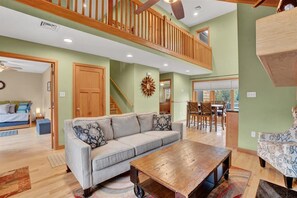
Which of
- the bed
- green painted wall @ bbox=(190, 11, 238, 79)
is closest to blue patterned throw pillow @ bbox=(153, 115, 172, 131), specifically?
green painted wall @ bbox=(190, 11, 238, 79)

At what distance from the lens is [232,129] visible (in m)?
3.52

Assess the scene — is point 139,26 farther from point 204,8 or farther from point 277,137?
point 204,8

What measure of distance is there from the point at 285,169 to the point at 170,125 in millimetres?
1933

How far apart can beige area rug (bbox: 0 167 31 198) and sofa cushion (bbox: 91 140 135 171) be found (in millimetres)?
1025

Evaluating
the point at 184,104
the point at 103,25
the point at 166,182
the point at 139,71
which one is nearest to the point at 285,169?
the point at 166,182

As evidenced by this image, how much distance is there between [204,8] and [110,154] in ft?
22.0

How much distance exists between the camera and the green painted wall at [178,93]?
683cm

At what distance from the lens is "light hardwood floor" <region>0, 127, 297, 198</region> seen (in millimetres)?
1972

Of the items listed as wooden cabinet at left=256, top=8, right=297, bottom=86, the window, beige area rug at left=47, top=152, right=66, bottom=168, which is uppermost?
the window

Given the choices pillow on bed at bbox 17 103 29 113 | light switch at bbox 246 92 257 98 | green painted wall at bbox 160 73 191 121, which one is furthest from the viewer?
green painted wall at bbox 160 73 191 121

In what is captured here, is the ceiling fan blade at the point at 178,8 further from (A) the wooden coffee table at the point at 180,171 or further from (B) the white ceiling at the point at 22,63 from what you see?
(B) the white ceiling at the point at 22,63

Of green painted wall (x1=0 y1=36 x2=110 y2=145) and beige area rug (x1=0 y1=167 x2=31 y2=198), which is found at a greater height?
green painted wall (x1=0 y1=36 x2=110 y2=145)

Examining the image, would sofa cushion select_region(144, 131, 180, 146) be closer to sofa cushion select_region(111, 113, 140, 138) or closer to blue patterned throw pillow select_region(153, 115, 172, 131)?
blue patterned throw pillow select_region(153, 115, 172, 131)

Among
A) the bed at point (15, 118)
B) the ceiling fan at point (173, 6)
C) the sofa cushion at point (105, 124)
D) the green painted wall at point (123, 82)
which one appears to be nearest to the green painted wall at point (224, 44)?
the green painted wall at point (123, 82)
